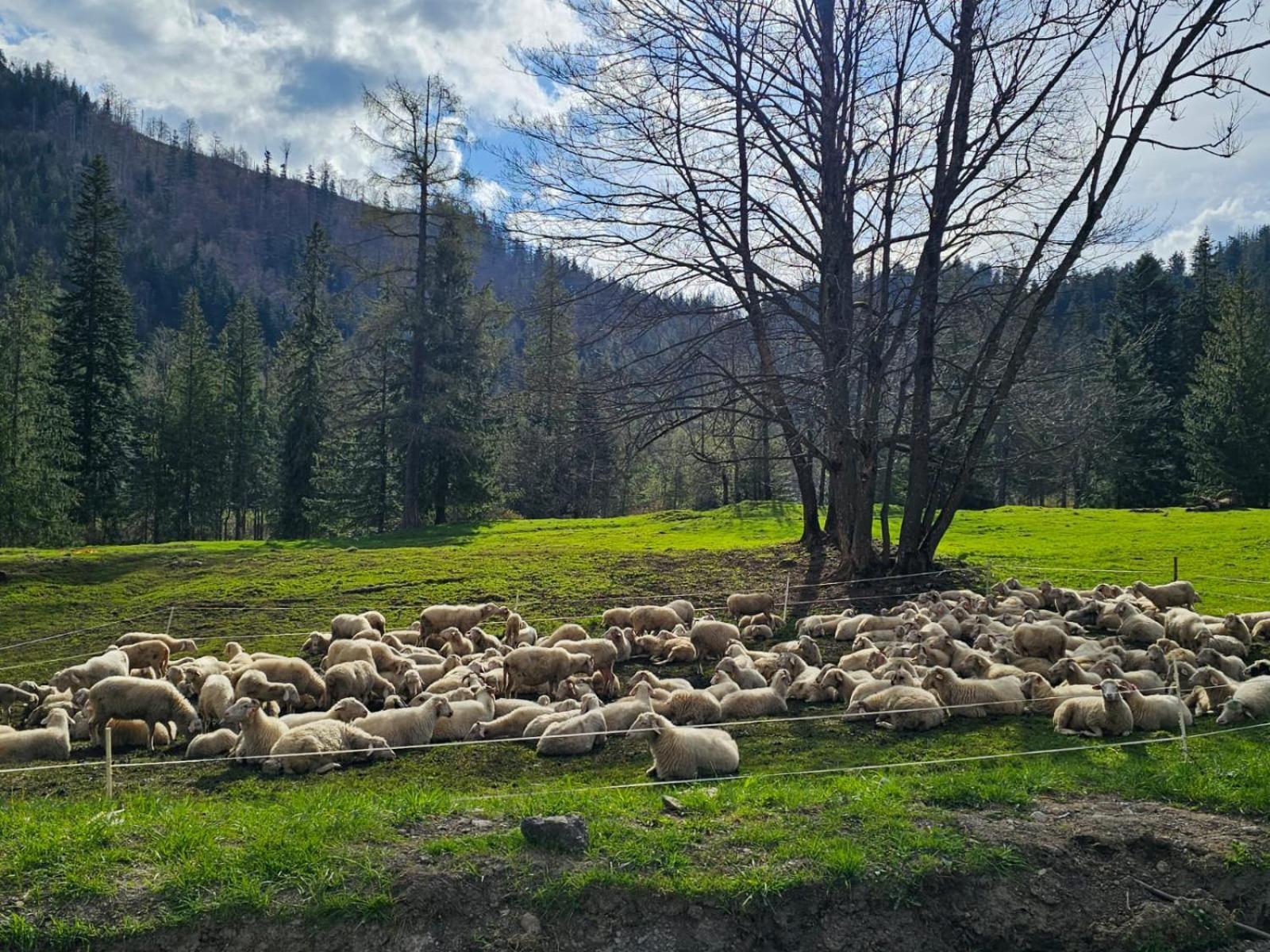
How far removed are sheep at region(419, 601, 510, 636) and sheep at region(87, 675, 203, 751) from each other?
566cm

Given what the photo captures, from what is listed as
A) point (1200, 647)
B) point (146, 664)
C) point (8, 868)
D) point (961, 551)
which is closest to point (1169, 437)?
point (961, 551)

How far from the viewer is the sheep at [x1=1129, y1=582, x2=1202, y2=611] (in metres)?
16.6

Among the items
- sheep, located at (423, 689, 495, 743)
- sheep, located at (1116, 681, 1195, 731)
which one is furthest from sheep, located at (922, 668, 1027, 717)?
sheep, located at (423, 689, 495, 743)

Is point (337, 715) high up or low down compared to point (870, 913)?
up

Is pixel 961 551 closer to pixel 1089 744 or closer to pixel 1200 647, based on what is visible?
pixel 1200 647

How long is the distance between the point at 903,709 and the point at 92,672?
33.8ft

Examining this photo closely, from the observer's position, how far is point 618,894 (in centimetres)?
620

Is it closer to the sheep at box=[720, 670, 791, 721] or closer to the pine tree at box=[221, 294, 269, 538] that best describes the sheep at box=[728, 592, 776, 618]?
the sheep at box=[720, 670, 791, 721]

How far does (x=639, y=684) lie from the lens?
36.3ft

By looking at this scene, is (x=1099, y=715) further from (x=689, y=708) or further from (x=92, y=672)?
(x=92, y=672)

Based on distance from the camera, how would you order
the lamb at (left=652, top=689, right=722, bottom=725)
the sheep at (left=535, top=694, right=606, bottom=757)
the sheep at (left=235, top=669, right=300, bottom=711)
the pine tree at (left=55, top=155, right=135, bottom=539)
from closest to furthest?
the sheep at (left=535, top=694, right=606, bottom=757), the lamb at (left=652, top=689, right=722, bottom=725), the sheep at (left=235, top=669, right=300, bottom=711), the pine tree at (left=55, top=155, right=135, bottom=539)

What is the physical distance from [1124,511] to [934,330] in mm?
21973

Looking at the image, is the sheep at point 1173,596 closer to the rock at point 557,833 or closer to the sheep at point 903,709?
the sheep at point 903,709

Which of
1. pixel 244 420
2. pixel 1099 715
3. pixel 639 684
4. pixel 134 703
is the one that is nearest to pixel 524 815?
pixel 639 684
